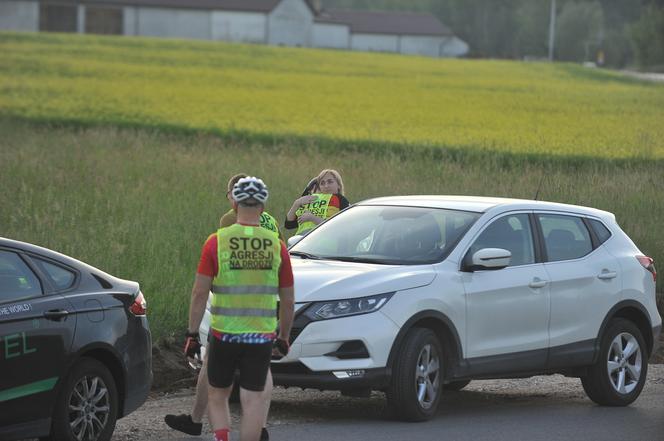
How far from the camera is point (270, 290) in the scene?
308 inches

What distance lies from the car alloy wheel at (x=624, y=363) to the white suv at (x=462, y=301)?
0.01 meters

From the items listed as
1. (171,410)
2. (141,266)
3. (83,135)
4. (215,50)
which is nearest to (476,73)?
(215,50)

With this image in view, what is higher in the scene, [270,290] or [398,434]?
[270,290]

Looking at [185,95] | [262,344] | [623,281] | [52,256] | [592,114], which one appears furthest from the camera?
[185,95]

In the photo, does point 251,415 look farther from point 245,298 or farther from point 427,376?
point 427,376

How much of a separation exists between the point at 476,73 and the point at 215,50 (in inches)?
575

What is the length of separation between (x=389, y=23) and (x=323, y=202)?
134 m

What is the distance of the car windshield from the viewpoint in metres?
11.0

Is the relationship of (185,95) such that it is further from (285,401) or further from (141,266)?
(285,401)

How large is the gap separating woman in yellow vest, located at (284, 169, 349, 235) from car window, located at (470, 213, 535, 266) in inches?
94.1

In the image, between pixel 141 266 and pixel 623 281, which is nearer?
pixel 623 281

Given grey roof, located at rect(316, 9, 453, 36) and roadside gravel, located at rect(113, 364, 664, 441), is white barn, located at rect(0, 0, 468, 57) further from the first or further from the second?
roadside gravel, located at rect(113, 364, 664, 441)

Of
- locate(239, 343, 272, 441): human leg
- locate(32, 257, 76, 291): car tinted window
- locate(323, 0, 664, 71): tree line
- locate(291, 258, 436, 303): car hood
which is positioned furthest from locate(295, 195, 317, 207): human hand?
locate(323, 0, 664, 71): tree line

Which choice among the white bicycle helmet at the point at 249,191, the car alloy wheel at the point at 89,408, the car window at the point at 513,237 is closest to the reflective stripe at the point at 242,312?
the white bicycle helmet at the point at 249,191
